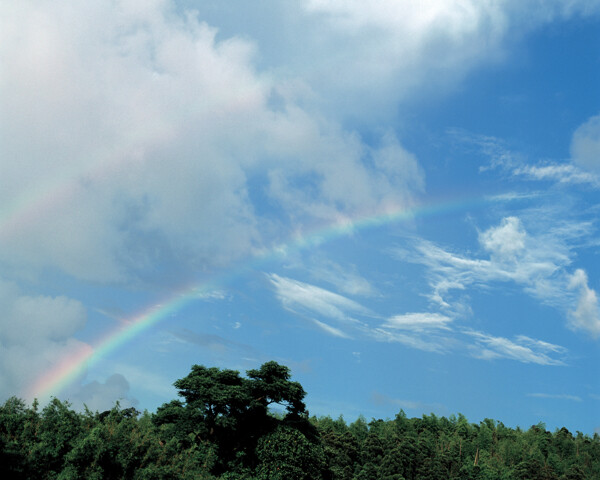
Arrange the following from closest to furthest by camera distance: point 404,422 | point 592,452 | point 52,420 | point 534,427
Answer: point 52,420 → point 592,452 → point 404,422 → point 534,427

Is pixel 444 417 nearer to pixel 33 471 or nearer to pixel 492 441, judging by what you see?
pixel 492 441

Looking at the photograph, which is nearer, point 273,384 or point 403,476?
point 273,384

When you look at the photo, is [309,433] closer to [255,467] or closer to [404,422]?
[255,467]

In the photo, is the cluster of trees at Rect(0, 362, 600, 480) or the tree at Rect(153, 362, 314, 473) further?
the tree at Rect(153, 362, 314, 473)

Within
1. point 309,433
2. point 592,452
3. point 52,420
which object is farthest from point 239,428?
point 592,452

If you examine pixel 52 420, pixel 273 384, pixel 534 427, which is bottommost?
pixel 52 420

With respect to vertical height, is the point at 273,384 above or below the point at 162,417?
above

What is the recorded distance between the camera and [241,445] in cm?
3997

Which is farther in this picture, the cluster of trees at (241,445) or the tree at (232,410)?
the tree at (232,410)

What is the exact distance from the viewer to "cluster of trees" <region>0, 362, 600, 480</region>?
70.3ft

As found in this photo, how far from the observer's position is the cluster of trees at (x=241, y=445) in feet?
70.3

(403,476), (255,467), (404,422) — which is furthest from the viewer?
(404,422)

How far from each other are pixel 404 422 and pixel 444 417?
9167 millimetres

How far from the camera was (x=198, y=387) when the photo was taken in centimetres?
4031
